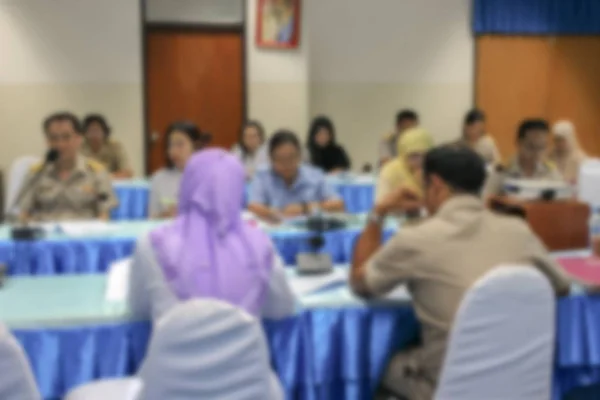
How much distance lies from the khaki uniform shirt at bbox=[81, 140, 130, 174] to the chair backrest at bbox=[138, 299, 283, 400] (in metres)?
5.22

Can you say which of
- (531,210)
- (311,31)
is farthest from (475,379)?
(311,31)

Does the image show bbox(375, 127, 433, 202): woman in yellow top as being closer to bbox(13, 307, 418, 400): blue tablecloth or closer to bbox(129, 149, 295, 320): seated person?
bbox(13, 307, 418, 400): blue tablecloth

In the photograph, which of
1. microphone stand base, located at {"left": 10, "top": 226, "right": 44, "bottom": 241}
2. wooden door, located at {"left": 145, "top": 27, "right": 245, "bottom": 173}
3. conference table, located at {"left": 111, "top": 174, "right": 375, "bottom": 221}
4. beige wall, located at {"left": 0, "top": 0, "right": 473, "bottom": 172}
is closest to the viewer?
microphone stand base, located at {"left": 10, "top": 226, "right": 44, "bottom": 241}

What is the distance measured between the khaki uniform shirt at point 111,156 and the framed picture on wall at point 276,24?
1.85 meters

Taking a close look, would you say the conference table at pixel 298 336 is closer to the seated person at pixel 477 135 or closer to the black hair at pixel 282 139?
the black hair at pixel 282 139

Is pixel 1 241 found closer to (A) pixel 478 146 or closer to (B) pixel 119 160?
(B) pixel 119 160

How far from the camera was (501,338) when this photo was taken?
2.04 m

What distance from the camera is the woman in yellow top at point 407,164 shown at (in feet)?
13.3

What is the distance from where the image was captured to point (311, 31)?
803cm

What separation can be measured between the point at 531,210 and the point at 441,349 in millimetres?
1127

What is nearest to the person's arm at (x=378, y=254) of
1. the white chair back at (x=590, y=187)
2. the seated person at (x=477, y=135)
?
the white chair back at (x=590, y=187)

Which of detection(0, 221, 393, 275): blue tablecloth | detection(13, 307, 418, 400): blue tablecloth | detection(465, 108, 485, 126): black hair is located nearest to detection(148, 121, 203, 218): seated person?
detection(0, 221, 393, 275): blue tablecloth

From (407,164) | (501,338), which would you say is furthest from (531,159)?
(501,338)

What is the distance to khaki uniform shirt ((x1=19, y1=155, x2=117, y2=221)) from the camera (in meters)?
4.00
